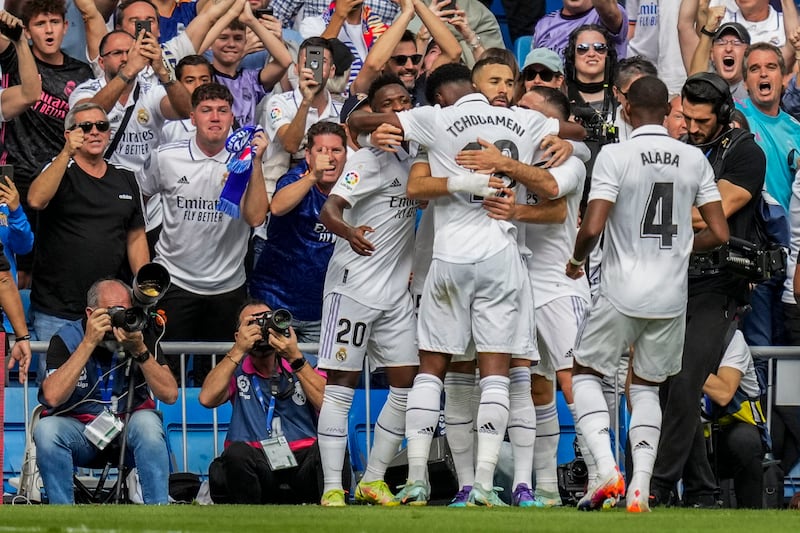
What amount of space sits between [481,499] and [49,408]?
2874 mm

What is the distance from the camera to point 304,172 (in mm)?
12344

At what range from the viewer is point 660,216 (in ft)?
29.2

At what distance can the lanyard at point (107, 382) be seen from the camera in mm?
10315

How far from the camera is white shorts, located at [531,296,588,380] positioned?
10.3m

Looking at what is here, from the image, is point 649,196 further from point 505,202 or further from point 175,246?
point 175,246

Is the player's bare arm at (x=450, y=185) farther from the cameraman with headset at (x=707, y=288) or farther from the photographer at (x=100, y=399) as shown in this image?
the photographer at (x=100, y=399)

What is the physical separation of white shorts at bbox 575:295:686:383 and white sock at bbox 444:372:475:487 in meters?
1.10

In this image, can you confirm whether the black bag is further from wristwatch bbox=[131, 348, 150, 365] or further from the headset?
the headset

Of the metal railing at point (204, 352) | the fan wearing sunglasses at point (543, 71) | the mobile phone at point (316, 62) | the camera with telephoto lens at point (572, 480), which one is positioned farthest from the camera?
the mobile phone at point (316, 62)

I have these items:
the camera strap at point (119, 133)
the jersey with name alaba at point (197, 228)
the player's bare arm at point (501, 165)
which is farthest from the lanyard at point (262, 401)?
the camera strap at point (119, 133)

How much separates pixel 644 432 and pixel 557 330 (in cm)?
153

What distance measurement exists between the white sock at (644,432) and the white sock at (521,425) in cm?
83

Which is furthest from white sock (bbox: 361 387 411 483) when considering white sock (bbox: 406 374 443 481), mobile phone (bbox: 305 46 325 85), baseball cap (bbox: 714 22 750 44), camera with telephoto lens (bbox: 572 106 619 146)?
baseball cap (bbox: 714 22 750 44)

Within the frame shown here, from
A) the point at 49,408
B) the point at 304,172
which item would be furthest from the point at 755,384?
the point at 49,408
